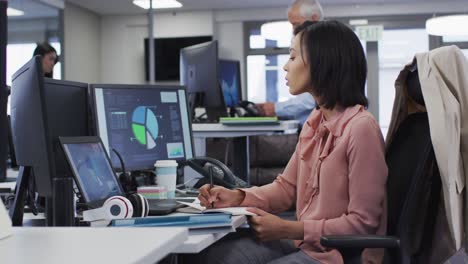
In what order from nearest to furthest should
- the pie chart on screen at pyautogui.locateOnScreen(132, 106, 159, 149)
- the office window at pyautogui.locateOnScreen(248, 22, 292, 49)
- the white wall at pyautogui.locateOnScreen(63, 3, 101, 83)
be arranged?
the pie chart on screen at pyautogui.locateOnScreen(132, 106, 159, 149)
the white wall at pyautogui.locateOnScreen(63, 3, 101, 83)
the office window at pyautogui.locateOnScreen(248, 22, 292, 49)

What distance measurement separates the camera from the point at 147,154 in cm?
224

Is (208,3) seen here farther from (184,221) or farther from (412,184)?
(184,221)

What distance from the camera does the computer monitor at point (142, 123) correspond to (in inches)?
82.7

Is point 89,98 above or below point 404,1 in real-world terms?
below

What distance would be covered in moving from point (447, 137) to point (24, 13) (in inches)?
290

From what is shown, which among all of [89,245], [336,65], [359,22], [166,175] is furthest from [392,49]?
[89,245]

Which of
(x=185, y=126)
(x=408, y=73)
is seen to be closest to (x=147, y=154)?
(x=185, y=126)

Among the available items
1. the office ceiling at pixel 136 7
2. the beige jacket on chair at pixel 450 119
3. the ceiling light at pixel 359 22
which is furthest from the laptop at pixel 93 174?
the ceiling light at pixel 359 22

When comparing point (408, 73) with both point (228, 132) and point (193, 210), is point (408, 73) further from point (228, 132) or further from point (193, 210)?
point (228, 132)

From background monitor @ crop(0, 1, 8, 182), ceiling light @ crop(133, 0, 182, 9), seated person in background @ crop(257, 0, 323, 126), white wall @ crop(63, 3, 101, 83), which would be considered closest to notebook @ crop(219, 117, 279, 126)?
seated person in background @ crop(257, 0, 323, 126)

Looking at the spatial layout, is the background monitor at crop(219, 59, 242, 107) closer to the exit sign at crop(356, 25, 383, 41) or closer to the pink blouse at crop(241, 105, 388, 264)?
the pink blouse at crop(241, 105, 388, 264)

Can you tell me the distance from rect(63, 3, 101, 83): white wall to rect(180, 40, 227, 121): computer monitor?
4829mm

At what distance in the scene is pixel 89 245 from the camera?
0.85 m

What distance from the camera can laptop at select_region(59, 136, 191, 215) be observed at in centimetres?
154
